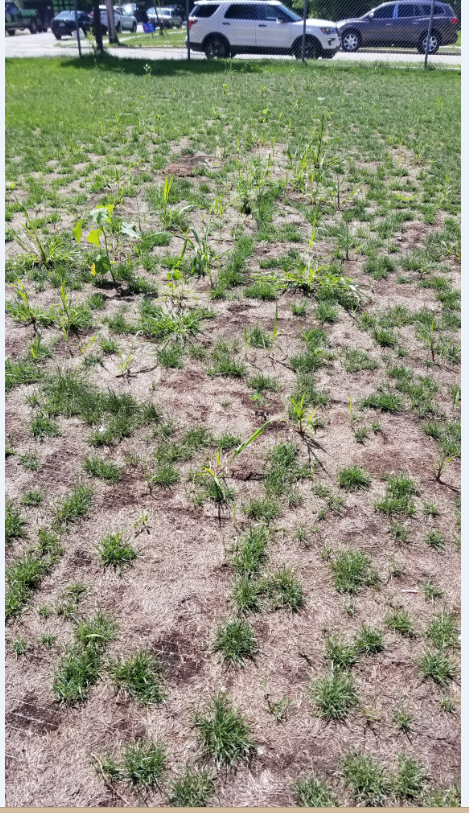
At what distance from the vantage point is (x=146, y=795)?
5.91ft

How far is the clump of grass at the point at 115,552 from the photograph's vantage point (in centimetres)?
250

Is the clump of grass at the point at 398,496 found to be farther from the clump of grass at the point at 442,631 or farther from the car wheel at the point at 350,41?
the car wheel at the point at 350,41

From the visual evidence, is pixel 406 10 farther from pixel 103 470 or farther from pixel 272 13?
pixel 103 470

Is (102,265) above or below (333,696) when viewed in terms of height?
above

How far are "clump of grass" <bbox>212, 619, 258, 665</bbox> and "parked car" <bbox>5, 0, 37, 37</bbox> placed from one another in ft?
128

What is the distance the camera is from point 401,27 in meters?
18.6

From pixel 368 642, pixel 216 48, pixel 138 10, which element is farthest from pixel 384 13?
pixel 138 10

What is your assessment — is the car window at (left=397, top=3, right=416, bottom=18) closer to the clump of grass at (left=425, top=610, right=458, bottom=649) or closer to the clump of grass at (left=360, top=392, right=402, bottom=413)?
the clump of grass at (left=360, top=392, right=402, bottom=413)

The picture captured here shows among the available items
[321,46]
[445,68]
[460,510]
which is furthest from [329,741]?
[321,46]

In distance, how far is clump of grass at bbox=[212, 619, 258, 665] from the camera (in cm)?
216

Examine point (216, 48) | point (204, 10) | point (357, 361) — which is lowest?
point (357, 361)

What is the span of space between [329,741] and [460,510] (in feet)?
4.06

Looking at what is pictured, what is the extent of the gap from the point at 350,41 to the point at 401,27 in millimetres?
2413

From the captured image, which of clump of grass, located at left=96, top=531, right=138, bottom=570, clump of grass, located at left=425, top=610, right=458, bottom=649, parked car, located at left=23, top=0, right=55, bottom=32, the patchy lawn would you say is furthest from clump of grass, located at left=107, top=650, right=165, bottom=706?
parked car, located at left=23, top=0, right=55, bottom=32
